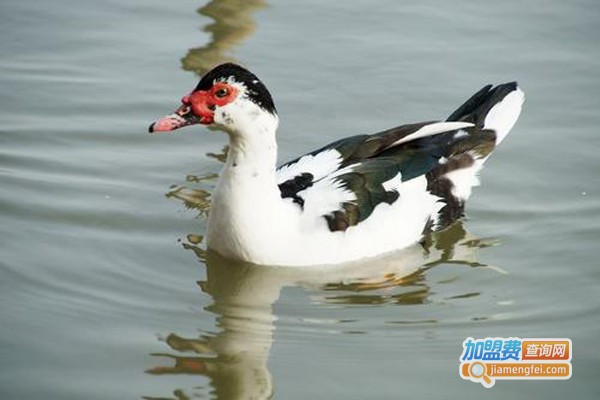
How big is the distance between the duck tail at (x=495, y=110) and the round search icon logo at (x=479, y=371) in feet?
7.81

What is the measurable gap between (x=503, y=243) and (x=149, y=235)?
2080 millimetres

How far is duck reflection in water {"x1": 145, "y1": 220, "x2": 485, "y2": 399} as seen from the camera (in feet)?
20.0

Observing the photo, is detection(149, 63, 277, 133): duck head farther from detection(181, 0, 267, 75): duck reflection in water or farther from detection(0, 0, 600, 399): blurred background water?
detection(181, 0, 267, 75): duck reflection in water

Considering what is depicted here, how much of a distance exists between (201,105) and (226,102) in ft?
0.45

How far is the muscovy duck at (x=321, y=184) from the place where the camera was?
6871 mm

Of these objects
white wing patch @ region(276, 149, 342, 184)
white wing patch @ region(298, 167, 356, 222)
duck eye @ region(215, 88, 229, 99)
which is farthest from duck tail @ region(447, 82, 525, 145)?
duck eye @ region(215, 88, 229, 99)

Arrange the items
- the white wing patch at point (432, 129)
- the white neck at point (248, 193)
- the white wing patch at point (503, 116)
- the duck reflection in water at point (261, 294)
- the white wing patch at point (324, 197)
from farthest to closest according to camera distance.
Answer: the white wing patch at point (503, 116), the white wing patch at point (432, 129), the white wing patch at point (324, 197), the white neck at point (248, 193), the duck reflection in water at point (261, 294)

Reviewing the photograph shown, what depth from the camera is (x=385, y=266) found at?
7379 mm

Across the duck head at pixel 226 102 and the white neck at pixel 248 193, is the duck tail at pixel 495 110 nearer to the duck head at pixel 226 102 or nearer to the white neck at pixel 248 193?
the white neck at pixel 248 193

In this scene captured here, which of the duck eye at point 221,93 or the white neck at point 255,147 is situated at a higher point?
the duck eye at point 221,93

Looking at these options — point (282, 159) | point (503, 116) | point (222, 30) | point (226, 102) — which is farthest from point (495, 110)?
point (222, 30)

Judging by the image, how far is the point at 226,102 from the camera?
6.83 m

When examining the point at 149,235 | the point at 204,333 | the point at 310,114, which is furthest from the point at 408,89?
the point at 204,333

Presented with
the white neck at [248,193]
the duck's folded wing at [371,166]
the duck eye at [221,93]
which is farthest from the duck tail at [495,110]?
the duck eye at [221,93]
